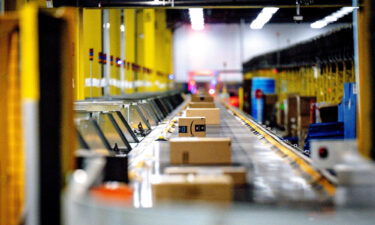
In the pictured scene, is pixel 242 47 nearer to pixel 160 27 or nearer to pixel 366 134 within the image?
pixel 160 27

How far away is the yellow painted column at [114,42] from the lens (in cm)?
1498

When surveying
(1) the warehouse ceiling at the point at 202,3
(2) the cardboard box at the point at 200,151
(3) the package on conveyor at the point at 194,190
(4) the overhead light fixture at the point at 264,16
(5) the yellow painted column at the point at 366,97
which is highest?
(1) the warehouse ceiling at the point at 202,3

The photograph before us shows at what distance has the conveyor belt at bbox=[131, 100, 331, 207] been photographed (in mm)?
3266

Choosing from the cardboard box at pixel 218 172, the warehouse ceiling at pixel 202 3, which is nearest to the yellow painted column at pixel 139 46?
the warehouse ceiling at pixel 202 3

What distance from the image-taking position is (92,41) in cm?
1209

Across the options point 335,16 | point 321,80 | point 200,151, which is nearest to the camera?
point 200,151

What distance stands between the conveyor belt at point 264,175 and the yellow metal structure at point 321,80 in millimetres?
8650

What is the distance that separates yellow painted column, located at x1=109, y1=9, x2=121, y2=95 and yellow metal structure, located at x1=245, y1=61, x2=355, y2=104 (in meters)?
6.24

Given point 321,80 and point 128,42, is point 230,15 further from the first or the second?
point 321,80

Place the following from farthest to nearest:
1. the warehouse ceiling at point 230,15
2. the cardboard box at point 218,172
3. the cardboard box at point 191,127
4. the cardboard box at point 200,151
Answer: the warehouse ceiling at point 230,15 → the cardboard box at point 191,127 → the cardboard box at point 200,151 → the cardboard box at point 218,172

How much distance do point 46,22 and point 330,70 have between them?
1346 centimetres

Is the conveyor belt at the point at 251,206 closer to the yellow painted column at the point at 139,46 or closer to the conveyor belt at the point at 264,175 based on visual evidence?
the conveyor belt at the point at 264,175

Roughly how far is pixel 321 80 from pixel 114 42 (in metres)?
6.72

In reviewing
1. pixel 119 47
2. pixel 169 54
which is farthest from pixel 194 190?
pixel 169 54
